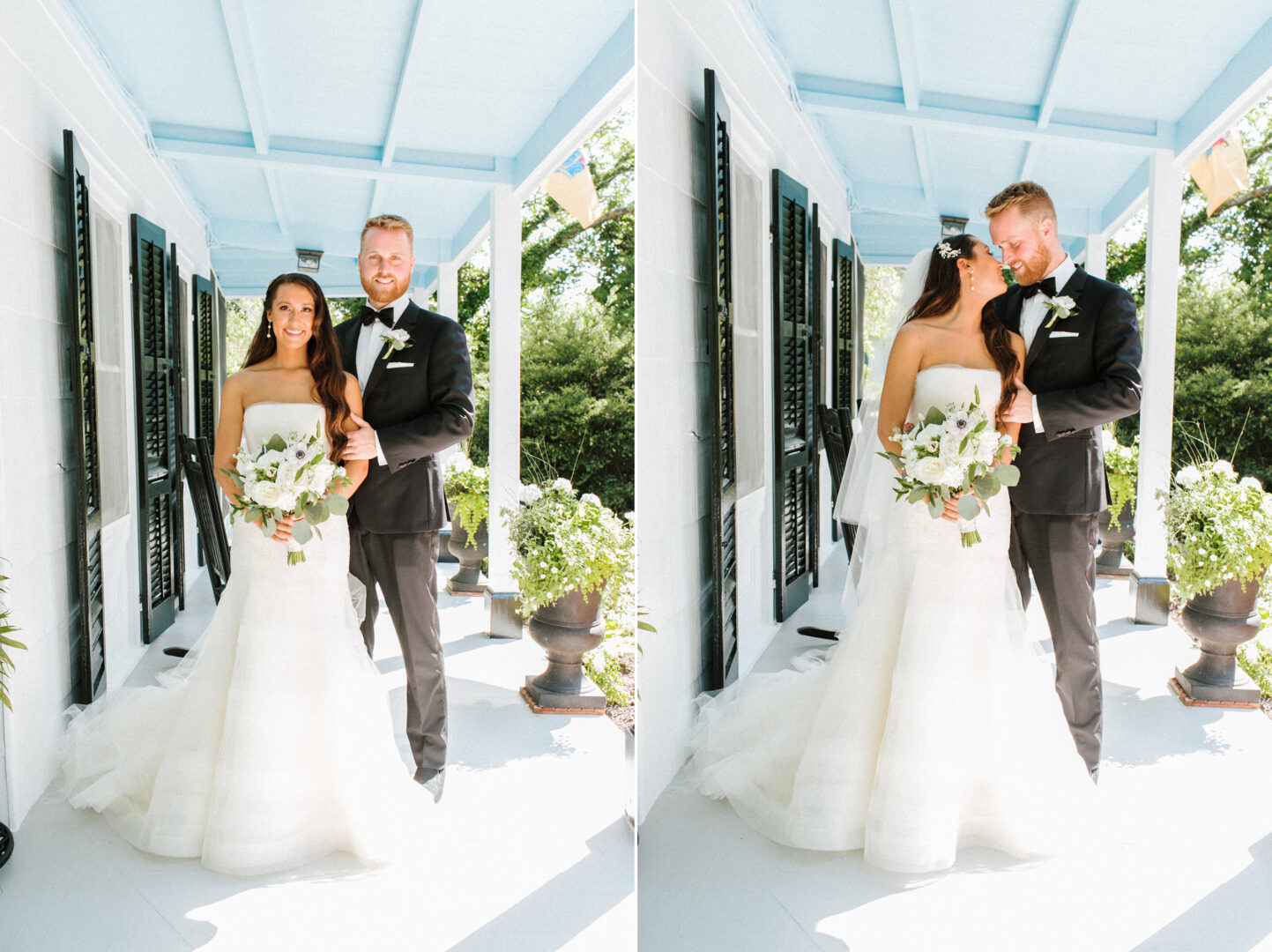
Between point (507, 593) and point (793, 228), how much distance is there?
130 cm

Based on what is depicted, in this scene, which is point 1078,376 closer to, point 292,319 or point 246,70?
point 292,319

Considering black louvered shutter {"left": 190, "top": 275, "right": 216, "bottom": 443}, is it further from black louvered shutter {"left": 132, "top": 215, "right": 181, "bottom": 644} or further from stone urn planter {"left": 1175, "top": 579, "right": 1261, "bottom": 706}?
stone urn planter {"left": 1175, "top": 579, "right": 1261, "bottom": 706}

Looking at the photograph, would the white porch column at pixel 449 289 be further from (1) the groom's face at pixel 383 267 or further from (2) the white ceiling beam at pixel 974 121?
(2) the white ceiling beam at pixel 974 121

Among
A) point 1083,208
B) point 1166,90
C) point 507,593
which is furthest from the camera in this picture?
point 507,593

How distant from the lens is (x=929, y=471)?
6.88ft

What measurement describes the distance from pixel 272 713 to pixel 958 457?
6.08 ft

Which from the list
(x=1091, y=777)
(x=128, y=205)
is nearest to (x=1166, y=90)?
(x=1091, y=777)

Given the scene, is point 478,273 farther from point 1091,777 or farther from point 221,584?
point 1091,777

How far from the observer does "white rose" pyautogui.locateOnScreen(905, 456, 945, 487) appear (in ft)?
6.82

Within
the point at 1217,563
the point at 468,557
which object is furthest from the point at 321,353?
the point at 1217,563

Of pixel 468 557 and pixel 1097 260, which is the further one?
pixel 468 557

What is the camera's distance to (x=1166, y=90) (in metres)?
2.16

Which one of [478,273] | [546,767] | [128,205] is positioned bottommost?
[546,767]

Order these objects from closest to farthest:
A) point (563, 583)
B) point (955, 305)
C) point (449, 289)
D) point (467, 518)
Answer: point (955, 305) < point (449, 289) < point (467, 518) < point (563, 583)
